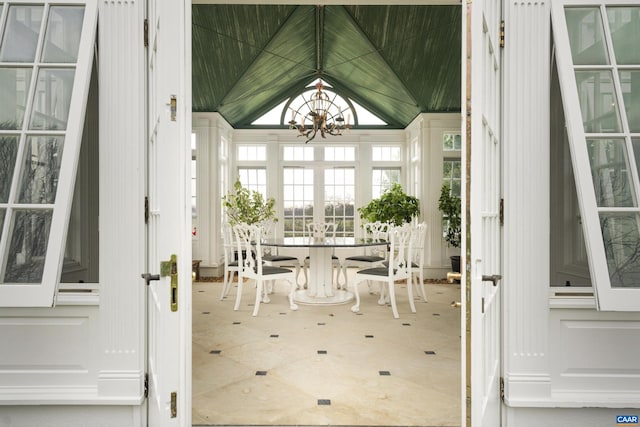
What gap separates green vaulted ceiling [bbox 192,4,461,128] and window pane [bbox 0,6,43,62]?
3.40 metres

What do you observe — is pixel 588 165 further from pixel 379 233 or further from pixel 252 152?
pixel 252 152

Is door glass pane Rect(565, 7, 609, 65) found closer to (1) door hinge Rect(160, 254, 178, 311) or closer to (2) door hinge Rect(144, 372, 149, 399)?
(1) door hinge Rect(160, 254, 178, 311)

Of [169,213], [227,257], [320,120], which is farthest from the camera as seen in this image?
[227,257]

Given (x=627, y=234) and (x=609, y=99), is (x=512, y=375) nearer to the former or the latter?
(x=627, y=234)

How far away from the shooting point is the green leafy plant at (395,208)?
7.43m

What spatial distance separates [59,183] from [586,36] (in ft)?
8.65

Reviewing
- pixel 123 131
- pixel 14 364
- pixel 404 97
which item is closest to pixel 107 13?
pixel 123 131

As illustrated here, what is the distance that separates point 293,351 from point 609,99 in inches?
112

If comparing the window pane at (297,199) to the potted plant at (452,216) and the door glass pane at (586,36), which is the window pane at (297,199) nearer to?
the potted plant at (452,216)

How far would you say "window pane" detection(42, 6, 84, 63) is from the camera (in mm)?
1946

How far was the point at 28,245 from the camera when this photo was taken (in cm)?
183

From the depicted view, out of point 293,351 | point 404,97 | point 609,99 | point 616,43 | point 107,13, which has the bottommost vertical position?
point 293,351

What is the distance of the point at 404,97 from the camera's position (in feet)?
24.1

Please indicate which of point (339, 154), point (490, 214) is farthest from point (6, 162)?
point (339, 154)
